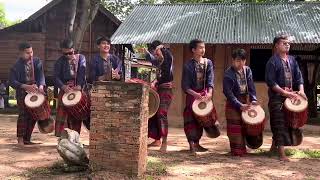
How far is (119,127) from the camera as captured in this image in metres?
5.39

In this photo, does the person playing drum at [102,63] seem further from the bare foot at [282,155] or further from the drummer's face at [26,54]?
the bare foot at [282,155]

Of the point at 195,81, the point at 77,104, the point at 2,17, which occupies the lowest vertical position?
the point at 77,104

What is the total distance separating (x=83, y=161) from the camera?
5.70 m

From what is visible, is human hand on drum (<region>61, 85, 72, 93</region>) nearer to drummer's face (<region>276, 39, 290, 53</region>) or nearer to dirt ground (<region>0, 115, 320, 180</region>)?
dirt ground (<region>0, 115, 320, 180</region>)

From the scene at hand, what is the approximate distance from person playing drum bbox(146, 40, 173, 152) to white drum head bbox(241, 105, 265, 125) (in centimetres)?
134

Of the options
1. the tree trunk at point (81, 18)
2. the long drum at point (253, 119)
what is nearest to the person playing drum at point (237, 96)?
the long drum at point (253, 119)

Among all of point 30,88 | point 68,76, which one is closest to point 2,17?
point 30,88

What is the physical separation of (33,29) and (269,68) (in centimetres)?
Result: 1323

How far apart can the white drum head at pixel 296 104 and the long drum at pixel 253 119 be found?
0.39 metres

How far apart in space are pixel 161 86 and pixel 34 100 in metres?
2.13

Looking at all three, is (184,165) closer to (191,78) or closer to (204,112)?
(204,112)

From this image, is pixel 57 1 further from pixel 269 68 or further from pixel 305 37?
pixel 269 68

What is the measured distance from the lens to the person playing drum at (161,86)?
7488 millimetres

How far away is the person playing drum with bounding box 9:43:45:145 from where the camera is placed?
786 cm
